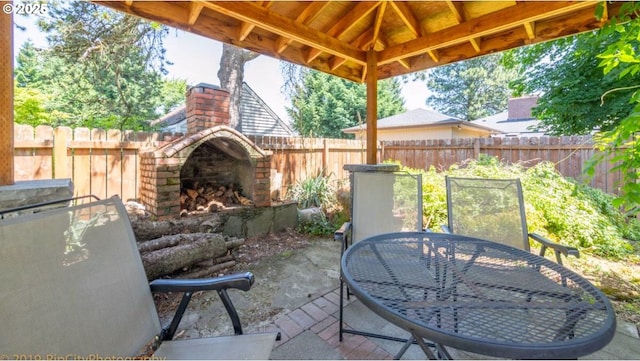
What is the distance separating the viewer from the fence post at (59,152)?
3.07 meters

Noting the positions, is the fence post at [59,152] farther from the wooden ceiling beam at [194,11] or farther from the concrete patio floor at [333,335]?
the concrete patio floor at [333,335]

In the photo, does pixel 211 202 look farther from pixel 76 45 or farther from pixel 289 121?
pixel 289 121

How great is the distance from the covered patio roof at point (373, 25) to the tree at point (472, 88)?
20.1 metres

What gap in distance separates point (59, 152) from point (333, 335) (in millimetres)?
3524

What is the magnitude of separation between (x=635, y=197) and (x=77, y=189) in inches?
200

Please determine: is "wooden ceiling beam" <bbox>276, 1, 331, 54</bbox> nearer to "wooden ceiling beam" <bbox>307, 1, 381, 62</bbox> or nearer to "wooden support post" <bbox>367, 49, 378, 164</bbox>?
"wooden ceiling beam" <bbox>307, 1, 381, 62</bbox>

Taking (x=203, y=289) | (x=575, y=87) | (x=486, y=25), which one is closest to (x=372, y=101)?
(x=486, y=25)

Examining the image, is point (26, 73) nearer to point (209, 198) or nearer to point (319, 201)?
point (209, 198)

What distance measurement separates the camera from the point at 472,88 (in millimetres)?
20922

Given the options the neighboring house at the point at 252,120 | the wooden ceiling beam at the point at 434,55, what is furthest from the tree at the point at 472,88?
the wooden ceiling beam at the point at 434,55

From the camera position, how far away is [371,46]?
3.15 m

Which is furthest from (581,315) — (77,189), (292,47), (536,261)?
(77,189)

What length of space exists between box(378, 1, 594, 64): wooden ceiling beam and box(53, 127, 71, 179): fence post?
12.4 feet

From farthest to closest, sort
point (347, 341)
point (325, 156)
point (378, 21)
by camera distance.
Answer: point (325, 156) < point (378, 21) < point (347, 341)
